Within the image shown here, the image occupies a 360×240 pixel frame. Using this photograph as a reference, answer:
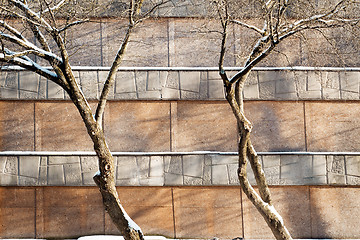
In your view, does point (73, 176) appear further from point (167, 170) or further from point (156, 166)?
point (167, 170)

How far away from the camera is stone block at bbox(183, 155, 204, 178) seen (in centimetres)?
1098

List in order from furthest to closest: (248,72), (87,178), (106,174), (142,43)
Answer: (142,43) < (87,178) < (248,72) < (106,174)

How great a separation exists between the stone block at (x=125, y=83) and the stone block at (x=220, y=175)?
272cm

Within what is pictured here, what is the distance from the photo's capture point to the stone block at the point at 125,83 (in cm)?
1120

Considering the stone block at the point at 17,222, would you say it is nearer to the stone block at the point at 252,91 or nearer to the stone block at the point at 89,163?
the stone block at the point at 89,163

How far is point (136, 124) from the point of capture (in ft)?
37.0

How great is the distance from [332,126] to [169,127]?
13.1 ft

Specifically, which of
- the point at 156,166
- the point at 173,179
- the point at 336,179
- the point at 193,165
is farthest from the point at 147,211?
the point at 336,179

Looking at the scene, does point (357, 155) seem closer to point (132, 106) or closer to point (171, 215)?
point (171, 215)

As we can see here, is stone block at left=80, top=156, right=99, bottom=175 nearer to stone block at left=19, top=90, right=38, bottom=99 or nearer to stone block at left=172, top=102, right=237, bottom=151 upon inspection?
stone block at left=19, top=90, right=38, bottom=99

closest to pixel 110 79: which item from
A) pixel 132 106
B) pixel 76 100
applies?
pixel 76 100

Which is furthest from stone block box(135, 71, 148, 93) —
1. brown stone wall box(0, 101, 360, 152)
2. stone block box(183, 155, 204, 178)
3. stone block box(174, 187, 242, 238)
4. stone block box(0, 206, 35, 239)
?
stone block box(0, 206, 35, 239)

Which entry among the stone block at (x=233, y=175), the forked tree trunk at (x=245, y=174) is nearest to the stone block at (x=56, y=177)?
the stone block at (x=233, y=175)

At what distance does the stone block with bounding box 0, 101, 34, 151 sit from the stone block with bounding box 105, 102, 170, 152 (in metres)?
1.85
